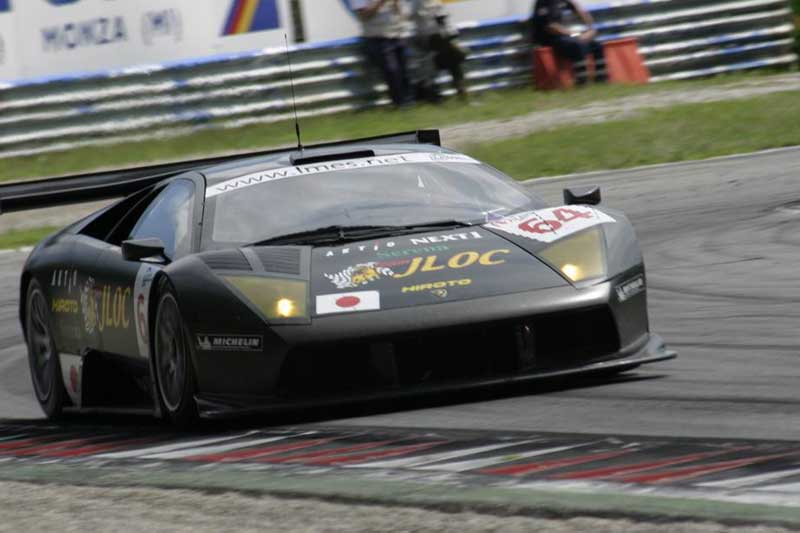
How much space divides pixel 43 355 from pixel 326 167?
166 centimetres

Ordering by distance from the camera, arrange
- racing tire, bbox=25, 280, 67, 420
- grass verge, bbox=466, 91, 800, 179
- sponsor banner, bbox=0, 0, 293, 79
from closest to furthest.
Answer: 1. racing tire, bbox=25, 280, 67, 420
2. grass verge, bbox=466, 91, 800, 179
3. sponsor banner, bbox=0, 0, 293, 79

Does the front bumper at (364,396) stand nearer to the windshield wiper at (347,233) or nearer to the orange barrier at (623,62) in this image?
the windshield wiper at (347,233)

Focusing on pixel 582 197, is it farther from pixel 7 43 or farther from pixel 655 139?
pixel 7 43

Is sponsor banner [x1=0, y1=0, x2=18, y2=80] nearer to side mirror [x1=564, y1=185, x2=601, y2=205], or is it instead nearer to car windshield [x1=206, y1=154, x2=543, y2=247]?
car windshield [x1=206, y1=154, x2=543, y2=247]

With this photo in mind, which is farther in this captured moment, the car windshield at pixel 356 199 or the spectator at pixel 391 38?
the spectator at pixel 391 38

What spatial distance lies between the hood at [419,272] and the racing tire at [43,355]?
5.89 feet

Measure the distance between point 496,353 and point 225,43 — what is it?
1355cm

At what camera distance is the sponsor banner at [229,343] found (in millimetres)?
5785

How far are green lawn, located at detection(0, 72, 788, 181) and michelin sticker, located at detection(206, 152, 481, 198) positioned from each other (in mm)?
10628

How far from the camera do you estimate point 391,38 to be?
62.5 ft

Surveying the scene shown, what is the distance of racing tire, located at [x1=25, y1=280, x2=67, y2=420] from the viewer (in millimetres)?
7520

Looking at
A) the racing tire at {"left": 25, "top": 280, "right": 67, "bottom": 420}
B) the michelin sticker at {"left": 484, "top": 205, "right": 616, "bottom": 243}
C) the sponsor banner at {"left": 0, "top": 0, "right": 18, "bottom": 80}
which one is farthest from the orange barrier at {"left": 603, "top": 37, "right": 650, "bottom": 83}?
the michelin sticker at {"left": 484, "top": 205, "right": 616, "bottom": 243}

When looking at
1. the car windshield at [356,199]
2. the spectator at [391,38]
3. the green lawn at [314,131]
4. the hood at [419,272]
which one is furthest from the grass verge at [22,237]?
the hood at [419,272]

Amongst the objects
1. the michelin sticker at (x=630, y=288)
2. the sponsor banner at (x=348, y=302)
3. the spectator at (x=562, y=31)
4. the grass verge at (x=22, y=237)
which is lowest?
the grass verge at (x=22, y=237)
